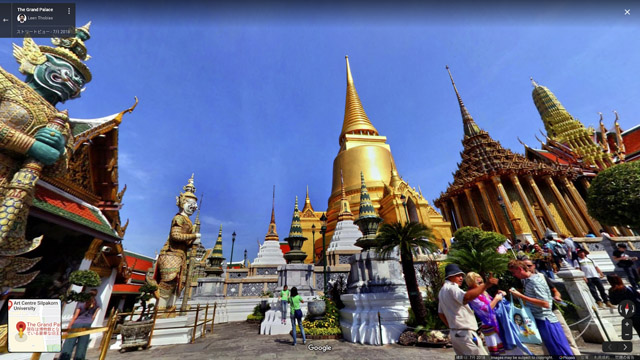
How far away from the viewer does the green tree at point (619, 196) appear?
1131cm

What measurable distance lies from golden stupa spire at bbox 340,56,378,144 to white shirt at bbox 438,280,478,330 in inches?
1331

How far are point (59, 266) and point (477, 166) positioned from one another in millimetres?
31821

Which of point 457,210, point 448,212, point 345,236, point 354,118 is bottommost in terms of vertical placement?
point 345,236

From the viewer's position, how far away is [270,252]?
56.9ft

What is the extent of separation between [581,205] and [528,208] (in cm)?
589

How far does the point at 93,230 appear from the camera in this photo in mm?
4785

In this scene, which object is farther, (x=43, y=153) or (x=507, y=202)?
(x=507, y=202)

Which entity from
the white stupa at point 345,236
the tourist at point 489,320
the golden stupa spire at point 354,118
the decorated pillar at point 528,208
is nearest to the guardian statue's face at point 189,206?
the tourist at point 489,320

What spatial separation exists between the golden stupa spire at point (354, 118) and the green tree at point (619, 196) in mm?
25463

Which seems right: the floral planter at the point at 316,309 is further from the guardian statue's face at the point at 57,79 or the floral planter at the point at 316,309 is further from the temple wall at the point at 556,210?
the temple wall at the point at 556,210

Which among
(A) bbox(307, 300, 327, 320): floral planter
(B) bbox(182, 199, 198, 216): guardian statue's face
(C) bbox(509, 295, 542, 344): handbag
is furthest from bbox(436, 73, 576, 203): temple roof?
(B) bbox(182, 199, 198, 216): guardian statue's face

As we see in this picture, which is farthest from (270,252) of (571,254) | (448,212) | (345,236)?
(448,212)

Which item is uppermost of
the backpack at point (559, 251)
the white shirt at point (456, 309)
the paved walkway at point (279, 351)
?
the backpack at point (559, 251)

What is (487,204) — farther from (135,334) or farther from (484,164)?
(135,334)
